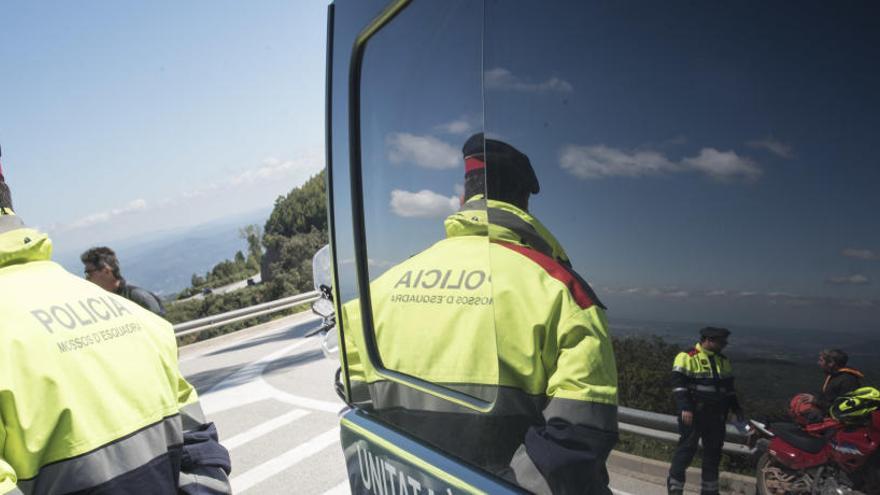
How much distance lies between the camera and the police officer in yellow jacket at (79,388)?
1616 mm

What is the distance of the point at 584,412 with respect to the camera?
1.11 meters

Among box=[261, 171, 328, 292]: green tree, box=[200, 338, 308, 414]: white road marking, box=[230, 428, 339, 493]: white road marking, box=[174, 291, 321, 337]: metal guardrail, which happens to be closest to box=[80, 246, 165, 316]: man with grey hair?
box=[230, 428, 339, 493]: white road marking

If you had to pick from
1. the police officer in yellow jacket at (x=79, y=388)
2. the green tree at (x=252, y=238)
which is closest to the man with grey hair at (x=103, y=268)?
the police officer in yellow jacket at (x=79, y=388)

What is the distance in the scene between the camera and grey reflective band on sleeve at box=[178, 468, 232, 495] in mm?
2105

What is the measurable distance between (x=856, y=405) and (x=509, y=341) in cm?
65

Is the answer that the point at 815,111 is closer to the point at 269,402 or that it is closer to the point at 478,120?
the point at 478,120

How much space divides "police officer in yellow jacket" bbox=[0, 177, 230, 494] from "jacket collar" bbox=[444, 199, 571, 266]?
4.16 feet

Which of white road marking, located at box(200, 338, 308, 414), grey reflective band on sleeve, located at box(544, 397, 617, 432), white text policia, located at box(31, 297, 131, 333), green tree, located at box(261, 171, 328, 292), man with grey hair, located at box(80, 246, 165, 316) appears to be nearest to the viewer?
grey reflective band on sleeve, located at box(544, 397, 617, 432)

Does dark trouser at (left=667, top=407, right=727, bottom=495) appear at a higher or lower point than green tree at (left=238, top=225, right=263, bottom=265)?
lower

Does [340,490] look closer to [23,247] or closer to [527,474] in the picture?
[23,247]

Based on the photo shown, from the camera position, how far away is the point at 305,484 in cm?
484

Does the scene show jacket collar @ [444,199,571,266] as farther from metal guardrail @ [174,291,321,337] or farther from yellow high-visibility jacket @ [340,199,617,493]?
metal guardrail @ [174,291,321,337]

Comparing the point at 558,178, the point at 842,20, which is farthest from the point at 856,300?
the point at 558,178

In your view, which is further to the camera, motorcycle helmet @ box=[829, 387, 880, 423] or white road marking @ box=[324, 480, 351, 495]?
white road marking @ box=[324, 480, 351, 495]
